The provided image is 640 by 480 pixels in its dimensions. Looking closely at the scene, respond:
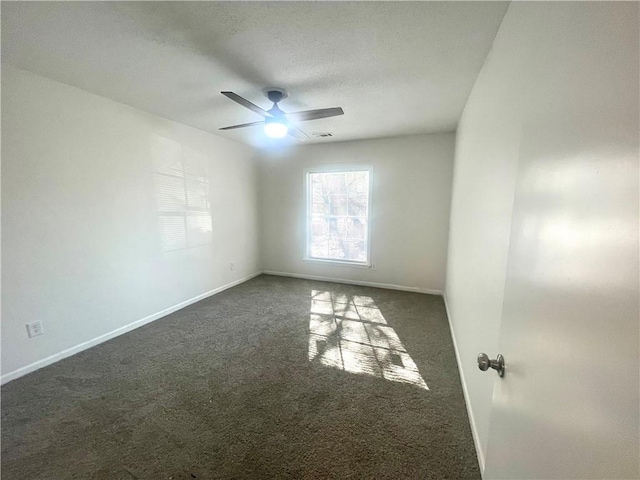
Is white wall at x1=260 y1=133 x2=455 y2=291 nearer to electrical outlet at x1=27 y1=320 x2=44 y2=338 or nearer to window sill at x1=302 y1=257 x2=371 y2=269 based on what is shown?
window sill at x1=302 y1=257 x2=371 y2=269

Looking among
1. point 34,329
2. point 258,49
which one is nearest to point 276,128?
point 258,49

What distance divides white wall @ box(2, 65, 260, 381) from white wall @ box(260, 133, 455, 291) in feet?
5.93

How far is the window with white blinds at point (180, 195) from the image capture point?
10.3 feet

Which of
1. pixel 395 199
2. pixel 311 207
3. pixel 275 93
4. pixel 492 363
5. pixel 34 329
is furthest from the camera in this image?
pixel 311 207

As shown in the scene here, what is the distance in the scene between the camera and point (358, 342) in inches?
104

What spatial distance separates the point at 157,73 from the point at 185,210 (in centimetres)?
176

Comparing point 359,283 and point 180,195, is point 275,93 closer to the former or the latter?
point 180,195

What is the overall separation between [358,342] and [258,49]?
8.62 feet

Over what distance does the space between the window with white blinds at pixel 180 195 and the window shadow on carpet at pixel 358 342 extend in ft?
6.50

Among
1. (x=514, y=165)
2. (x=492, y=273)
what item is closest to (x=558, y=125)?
(x=514, y=165)

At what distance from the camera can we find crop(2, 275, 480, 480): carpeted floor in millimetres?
1401

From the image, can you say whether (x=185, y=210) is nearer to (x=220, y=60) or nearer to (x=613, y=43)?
(x=220, y=60)

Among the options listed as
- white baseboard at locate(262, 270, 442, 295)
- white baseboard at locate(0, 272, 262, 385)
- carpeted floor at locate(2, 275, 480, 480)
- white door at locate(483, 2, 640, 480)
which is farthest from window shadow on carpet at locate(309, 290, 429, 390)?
white baseboard at locate(0, 272, 262, 385)

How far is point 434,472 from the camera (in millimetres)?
1354
